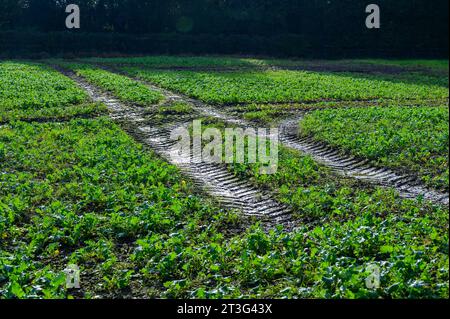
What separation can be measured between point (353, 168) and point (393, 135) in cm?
247

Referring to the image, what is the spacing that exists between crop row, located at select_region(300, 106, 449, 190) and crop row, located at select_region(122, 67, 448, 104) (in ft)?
13.9

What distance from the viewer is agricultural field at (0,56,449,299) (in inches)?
255


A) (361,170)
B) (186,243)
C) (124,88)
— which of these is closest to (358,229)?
(186,243)

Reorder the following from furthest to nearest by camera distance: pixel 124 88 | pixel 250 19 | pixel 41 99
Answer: pixel 250 19 < pixel 124 88 < pixel 41 99

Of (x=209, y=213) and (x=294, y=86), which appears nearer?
(x=209, y=213)

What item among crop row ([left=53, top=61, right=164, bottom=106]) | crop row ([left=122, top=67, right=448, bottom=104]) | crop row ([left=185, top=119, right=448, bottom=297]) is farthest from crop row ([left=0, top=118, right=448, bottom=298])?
crop row ([left=122, top=67, right=448, bottom=104])

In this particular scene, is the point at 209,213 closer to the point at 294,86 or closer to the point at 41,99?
the point at 41,99

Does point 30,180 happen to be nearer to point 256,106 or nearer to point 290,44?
point 256,106

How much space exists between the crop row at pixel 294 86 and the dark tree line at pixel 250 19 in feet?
70.1

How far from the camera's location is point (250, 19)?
185ft

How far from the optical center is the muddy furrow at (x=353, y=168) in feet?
32.4

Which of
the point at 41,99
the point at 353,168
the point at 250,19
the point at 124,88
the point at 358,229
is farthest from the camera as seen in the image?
the point at 250,19

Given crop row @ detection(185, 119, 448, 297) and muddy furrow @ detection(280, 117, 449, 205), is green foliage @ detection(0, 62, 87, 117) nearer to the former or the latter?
muddy furrow @ detection(280, 117, 449, 205)

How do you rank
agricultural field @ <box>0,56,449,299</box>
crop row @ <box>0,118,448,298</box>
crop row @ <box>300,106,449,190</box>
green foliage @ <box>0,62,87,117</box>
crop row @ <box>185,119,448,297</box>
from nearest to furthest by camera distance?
crop row @ <box>185,119,448,297</box> < crop row @ <box>0,118,448,298</box> < agricultural field @ <box>0,56,449,299</box> < crop row @ <box>300,106,449,190</box> < green foliage @ <box>0,62,87,117</box>
